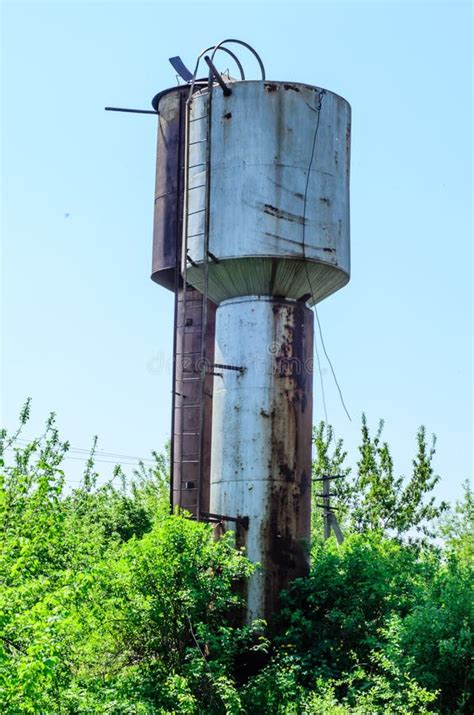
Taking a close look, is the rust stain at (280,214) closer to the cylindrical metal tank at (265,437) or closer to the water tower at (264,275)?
the water tower at (264,275)

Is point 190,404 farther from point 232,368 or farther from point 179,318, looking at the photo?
point 232,368

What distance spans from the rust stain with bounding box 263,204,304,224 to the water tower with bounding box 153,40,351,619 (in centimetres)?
2

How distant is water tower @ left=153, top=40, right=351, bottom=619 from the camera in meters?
20.3

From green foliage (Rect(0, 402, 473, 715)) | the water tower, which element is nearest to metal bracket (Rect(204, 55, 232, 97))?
the water tower

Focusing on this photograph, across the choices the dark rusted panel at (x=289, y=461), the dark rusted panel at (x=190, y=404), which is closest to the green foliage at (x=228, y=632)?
the dark rusted panel at (x=289, y=461)

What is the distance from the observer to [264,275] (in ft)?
68.5

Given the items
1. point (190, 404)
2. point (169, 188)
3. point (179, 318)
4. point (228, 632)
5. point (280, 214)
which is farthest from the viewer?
point (169, 188)

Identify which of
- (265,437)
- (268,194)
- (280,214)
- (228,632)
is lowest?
(228,632)

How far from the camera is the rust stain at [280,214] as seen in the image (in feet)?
68.2

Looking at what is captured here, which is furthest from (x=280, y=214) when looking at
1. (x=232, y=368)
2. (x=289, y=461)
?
(x=289, y=461)

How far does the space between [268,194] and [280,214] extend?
44cm

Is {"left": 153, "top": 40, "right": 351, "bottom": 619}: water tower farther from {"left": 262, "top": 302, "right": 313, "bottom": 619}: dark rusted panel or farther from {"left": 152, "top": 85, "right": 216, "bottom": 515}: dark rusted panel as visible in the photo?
{"left": 152, "top": 85, "right": 216, "bottom": 515}: dark rusted panel

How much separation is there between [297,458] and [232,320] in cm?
289

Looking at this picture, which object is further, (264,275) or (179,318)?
(179,318)
